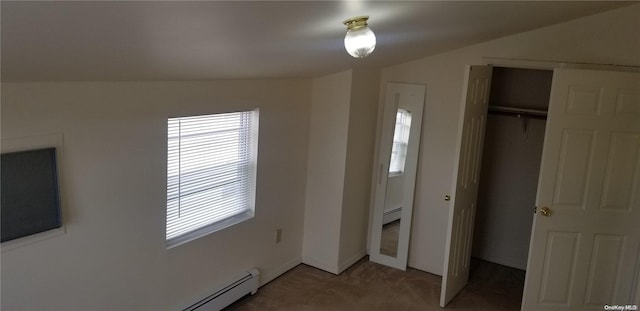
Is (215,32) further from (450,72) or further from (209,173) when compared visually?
(450,72)

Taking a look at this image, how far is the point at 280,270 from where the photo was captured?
4383mm

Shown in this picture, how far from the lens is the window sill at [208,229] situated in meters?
3.39

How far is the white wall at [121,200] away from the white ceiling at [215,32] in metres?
0.16

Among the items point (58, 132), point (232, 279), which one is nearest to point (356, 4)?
point (58, 132)

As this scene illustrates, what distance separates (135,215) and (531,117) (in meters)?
3.34

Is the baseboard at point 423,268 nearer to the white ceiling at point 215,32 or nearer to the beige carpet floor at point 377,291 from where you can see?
the beige carpet floor at point 377,291

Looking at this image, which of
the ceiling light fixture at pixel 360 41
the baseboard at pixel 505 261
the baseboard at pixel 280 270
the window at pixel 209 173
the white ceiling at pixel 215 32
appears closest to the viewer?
the white ceiling at pixel 215 32

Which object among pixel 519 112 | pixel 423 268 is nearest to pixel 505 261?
pixel 423 268

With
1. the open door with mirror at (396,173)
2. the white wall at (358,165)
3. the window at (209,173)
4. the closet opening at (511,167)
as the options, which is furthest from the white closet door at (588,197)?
the window at (209,173)

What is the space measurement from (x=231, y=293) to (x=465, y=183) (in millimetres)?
1948

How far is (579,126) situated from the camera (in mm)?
3395

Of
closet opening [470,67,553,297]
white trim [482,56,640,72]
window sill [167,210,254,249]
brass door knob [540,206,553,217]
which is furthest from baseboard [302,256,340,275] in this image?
white trim [482,56,640,72]

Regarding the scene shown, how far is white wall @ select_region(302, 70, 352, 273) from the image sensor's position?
4.24 meters

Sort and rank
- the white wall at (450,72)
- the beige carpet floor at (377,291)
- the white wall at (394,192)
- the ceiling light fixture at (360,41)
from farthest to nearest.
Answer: the white wall at (394,192)
the beige carpet floor at (377,291)
the white wall at (450,72)
the ceiling light fixture at (360,41)
